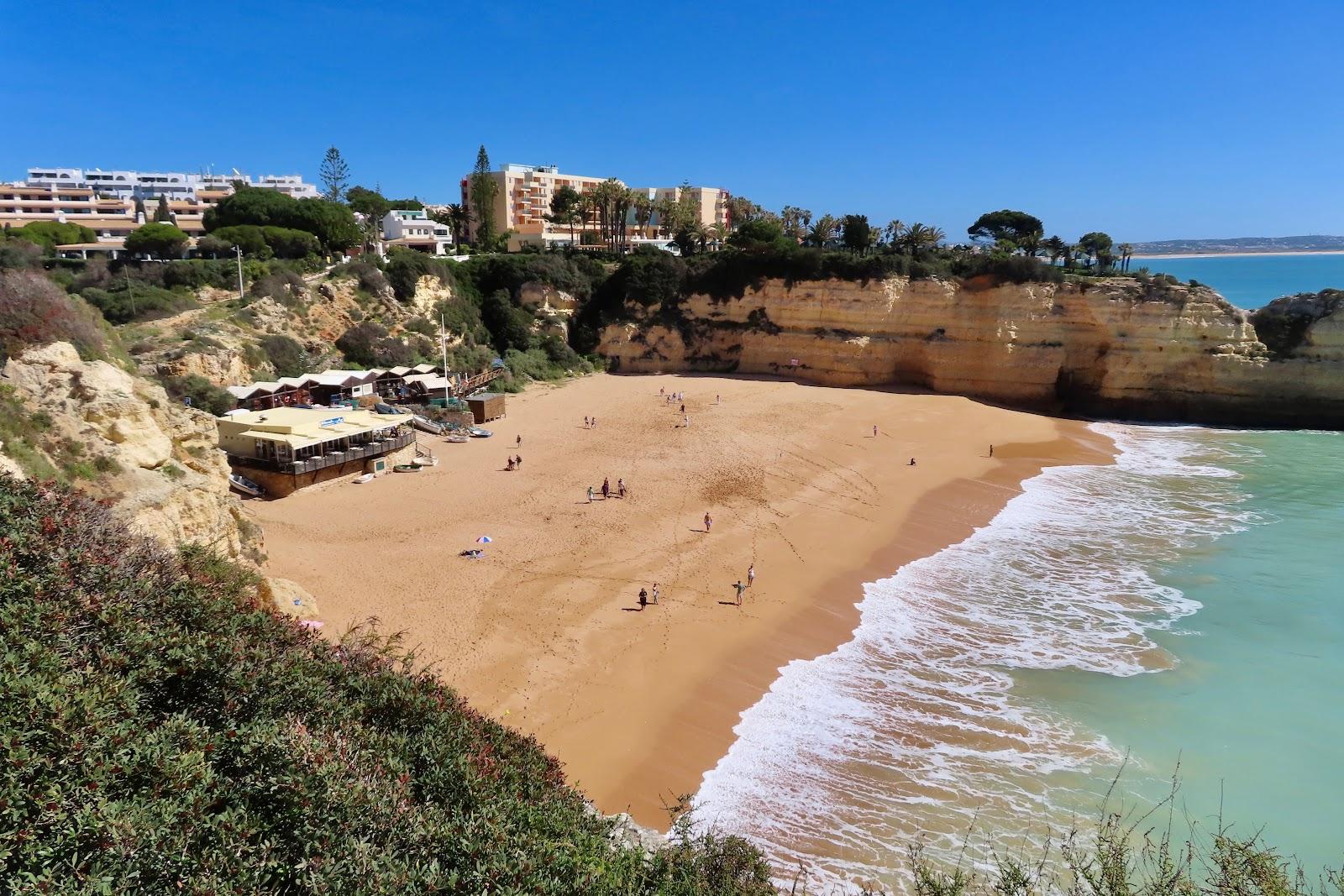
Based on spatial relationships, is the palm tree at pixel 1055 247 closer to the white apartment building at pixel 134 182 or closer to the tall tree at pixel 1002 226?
the tall tree at pixel 1002 226

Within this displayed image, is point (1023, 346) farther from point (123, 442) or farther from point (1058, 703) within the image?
point (123, 442)

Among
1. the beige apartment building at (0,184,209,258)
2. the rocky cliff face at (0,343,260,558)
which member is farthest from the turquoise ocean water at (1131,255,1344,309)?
the beige apartment building at (0,184,209,258)

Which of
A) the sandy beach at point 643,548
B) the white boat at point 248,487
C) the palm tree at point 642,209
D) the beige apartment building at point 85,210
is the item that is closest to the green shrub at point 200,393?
the white boat at point 248,487

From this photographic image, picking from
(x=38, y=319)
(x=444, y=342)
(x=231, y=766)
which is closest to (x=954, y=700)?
(x=231, y=766)

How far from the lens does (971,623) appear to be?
14.4 metres

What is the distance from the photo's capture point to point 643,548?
58.0ft

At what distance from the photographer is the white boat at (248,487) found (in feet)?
64.6

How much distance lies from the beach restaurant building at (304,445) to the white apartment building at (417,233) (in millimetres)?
37459

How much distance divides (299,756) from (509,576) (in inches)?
417

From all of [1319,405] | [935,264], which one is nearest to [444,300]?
[935,264]

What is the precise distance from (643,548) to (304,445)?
10.1m

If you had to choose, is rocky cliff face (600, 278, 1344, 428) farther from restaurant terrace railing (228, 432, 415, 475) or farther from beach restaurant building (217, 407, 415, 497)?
beach restaurant building (217, 407, 415, 497)

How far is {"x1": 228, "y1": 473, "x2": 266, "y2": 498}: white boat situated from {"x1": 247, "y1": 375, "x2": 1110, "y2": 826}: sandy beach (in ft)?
4.22

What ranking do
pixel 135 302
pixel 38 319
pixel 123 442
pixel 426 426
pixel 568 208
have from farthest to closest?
pixel 568 208
pixel 135 302
pixel 426 426
pixel 38 319
pixel 123 442
